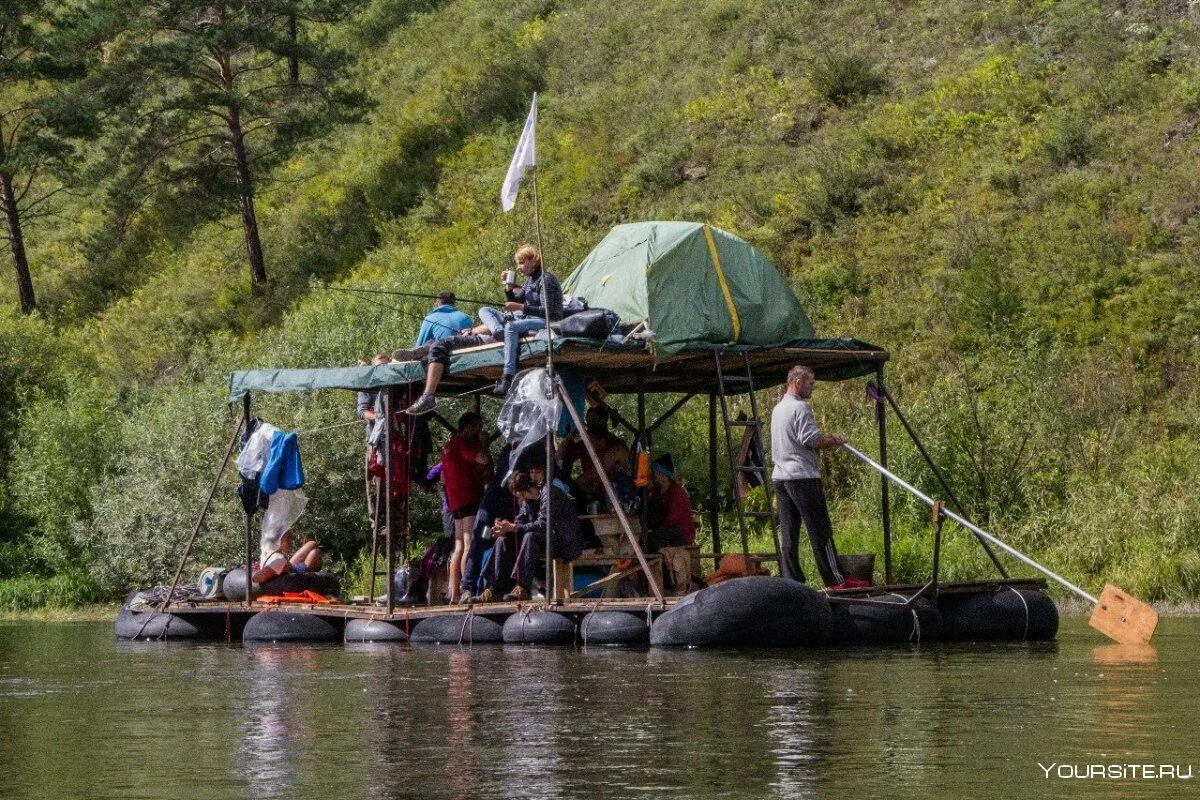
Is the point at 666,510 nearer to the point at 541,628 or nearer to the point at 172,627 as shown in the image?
the point at 541,628

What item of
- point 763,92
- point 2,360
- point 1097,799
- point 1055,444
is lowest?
point 1097,799

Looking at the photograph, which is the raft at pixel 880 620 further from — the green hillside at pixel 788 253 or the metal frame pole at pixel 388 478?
the green hillside at pixel 788 253

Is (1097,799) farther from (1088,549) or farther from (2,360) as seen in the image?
(2,360)

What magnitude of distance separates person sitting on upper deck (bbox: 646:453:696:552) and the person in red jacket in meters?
1.54

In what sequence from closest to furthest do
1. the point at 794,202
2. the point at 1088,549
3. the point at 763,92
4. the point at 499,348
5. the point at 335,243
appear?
the point at 499,348 < the point at 1088,549 < the point at 794,202 < the point at 763,92 < the point at 335,243

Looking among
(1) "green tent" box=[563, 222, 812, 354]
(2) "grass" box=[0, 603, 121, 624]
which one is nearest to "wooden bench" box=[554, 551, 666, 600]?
(1) "green tent" box=[563, 222, 812, 354]

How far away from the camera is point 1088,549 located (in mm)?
20891

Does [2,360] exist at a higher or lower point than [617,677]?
higher

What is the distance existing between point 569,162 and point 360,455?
15.1 m

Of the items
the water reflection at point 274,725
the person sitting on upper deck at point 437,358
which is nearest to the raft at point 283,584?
the person sitting on upper deck at point 437,358

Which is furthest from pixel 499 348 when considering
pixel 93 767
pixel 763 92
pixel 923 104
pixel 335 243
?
pixel 335 243

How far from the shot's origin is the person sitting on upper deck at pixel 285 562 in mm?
19094

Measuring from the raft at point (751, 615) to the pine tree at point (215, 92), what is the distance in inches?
1068

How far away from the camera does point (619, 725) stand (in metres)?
9.79
